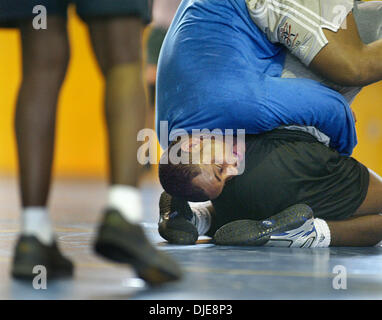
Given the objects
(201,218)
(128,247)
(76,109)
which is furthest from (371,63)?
(76,109)

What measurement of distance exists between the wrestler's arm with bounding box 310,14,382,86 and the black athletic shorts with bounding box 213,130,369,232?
215mm

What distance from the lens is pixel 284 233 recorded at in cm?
183

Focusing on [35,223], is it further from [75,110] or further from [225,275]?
[75,110]

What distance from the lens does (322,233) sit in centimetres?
185

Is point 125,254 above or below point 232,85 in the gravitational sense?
below

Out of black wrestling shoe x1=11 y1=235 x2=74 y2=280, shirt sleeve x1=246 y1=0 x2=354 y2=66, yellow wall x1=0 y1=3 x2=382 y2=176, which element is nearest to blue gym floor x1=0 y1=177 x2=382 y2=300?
black wrestling shoe x1=11 y1=235 x2=74 y2=280

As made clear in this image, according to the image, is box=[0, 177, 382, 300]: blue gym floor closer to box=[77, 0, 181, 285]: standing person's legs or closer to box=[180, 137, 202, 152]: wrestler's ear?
box=[77, 0, 181, 285]: standing person's legs

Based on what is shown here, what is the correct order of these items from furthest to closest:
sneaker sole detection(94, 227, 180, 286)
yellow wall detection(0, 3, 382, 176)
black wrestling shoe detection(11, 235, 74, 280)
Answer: yellow wall detection(0, 3, 382, 176) → black wrestling shoe detection(11, 235, 74, 280) → sneaker sole detection(94, 227, 180, 286)

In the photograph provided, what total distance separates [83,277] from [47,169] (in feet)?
0.77

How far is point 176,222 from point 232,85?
1.51 feet

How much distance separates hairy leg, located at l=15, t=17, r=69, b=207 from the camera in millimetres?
1189

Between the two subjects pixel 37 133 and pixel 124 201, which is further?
pixel 37 133

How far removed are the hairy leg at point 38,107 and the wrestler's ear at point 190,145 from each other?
65cm

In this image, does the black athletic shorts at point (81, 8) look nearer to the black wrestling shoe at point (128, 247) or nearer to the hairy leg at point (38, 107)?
the hairy leg at point (38, 107)
